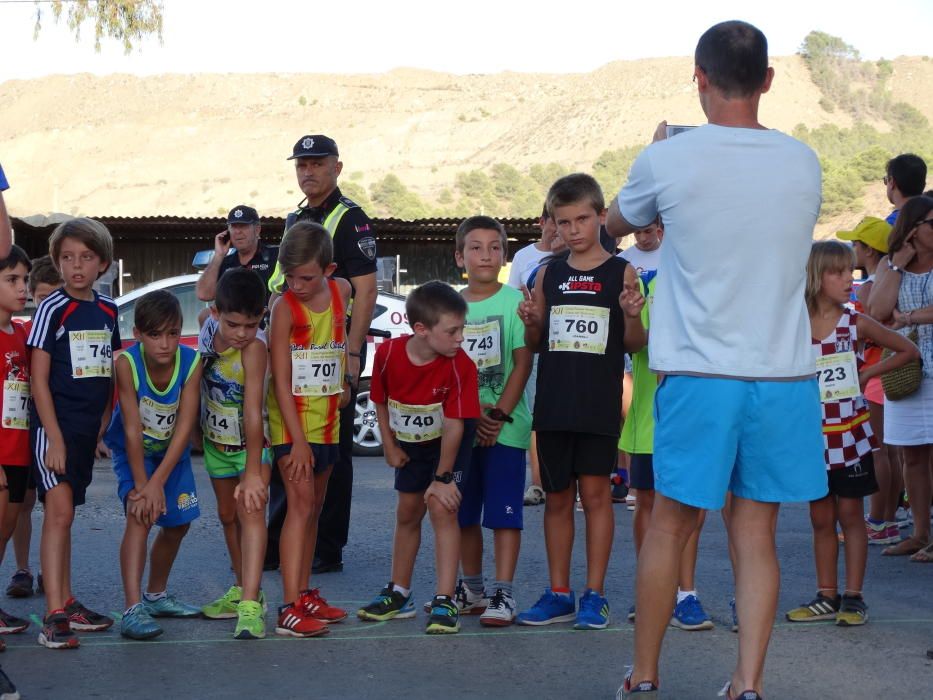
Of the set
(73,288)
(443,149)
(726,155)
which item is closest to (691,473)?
(726,155)

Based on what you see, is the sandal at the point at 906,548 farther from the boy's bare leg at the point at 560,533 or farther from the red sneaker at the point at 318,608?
the red sneaker at the point at 318,608

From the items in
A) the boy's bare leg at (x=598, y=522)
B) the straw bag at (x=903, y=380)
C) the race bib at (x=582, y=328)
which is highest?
the race bib at (x=582, y=328)

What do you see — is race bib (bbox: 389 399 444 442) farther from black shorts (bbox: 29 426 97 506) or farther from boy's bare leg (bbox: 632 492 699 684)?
boy's bare leg (bbox: 632 492 699 684)

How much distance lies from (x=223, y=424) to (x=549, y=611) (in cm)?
164

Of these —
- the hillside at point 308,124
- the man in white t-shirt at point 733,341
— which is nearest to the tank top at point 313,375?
the man in white t-shirt at point 733,341

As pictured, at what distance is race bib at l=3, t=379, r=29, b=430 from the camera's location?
535 centimetres

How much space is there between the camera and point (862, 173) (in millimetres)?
72562

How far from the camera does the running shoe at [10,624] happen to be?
5266 mm

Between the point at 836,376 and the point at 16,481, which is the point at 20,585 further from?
the point at 836,376

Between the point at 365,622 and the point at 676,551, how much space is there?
192 cm

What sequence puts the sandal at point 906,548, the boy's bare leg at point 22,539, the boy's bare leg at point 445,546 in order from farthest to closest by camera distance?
1. the sandal at point 906,548
2. the boy's bare leg at point 22,539
3. the boy's bare leg at point 445,546

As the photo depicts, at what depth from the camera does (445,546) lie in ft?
17.7

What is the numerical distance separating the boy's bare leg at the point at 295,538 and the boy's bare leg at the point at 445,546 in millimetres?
537

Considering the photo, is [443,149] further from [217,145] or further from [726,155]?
[726,155]
